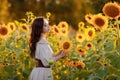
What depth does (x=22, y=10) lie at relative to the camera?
33.4 meters

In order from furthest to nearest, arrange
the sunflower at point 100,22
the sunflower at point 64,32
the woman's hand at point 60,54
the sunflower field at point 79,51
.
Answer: the sunflower at point 64,32
the woman's hand at point 60,54
the sunflower at point 100,22
the sunflower field at point 79,51

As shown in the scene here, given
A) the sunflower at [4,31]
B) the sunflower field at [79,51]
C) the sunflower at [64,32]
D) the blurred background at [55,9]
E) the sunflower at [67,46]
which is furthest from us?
the blurred background at [55,9]

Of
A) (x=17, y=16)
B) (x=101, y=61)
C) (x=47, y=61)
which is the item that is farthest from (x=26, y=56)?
(x=17, y=16)

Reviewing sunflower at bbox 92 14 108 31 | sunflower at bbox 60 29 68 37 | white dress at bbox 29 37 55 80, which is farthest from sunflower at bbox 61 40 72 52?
sunflower at bbox 60 29 68 37

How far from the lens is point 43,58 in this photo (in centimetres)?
668

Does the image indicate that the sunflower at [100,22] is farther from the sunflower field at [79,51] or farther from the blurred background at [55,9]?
the blurred background at [55,9]

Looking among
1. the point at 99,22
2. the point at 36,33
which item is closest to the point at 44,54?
the point at 36,33

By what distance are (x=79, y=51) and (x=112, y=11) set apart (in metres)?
0.63

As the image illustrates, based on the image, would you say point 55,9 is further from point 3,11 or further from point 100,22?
point 100,22

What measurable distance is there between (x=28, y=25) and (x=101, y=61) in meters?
2.37

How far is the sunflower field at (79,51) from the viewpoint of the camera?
5840mm

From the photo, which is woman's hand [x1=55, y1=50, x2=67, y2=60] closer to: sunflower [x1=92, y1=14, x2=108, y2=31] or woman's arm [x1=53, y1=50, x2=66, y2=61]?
woman's arm [x1=53, y1=50, x2=66, y2=61]

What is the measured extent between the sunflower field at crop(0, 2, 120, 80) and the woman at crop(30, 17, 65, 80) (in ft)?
0.60

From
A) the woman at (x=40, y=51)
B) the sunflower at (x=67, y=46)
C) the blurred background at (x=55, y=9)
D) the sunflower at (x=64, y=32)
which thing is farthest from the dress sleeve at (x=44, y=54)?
the blurred background at (x=55, y=9)
